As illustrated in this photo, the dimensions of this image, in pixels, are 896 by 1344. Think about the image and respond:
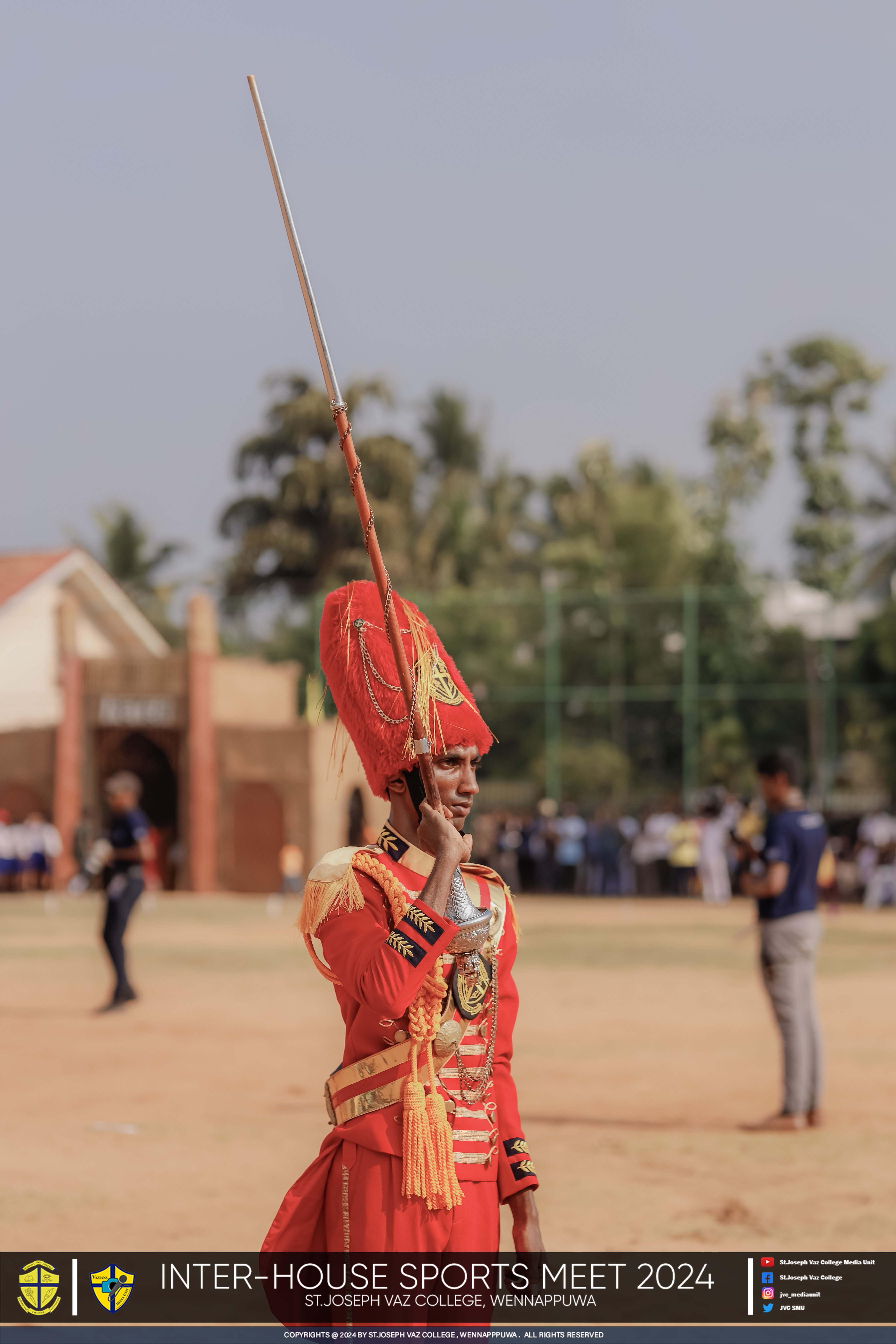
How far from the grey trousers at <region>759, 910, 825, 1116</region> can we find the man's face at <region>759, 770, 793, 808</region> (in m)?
0.61

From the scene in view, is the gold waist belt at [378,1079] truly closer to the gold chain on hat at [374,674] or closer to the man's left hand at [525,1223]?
the man's left hand at [525,1223]

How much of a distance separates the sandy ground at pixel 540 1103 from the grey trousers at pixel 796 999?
21cm

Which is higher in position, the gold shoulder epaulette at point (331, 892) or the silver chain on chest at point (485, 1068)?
the gold shoulder epaulette at point (331, 892)

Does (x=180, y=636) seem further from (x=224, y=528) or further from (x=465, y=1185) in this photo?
(x=465, y=1185)

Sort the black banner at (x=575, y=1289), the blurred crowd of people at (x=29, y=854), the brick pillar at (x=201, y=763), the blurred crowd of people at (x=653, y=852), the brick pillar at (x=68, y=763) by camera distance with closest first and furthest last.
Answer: the black banner at (x=575, y=1289)
the blurred crowd of people at (x=653, y=852)
the blurred crowd of people at (x=29, y=854)
the brick pillar at (x=201, y=763)
the brick pillar at (x=68, y=763)

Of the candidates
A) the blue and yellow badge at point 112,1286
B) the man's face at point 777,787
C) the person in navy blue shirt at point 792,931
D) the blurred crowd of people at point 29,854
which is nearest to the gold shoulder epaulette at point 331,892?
the blue and yellow badge at point 112,1286

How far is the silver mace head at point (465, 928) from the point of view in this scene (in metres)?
3.25

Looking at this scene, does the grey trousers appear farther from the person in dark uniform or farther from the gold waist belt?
the person in dark uniform

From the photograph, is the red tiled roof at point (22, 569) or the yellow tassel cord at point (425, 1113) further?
the red tiled roof at point (22, 569)

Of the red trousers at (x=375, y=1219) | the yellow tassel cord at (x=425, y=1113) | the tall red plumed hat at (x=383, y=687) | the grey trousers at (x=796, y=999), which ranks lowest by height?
the grey trousers at (x=796, y=999)

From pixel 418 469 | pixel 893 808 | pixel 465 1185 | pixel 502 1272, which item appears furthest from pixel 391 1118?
pixel 418 469

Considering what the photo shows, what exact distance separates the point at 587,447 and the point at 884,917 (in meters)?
19.0

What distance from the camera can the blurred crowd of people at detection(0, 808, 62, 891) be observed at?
3153 cm

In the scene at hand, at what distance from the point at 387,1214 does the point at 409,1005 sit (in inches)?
16.9
